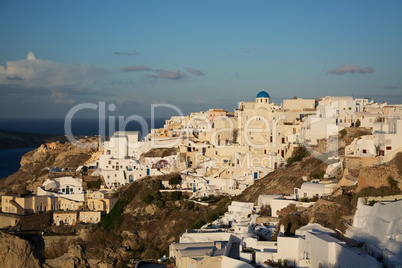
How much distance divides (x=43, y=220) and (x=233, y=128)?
15.6 m

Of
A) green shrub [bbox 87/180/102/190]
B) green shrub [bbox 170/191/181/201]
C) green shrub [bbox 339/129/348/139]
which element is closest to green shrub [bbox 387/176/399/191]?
green shrub [bbox 339/129/348/139]

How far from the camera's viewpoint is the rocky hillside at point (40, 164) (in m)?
37.8

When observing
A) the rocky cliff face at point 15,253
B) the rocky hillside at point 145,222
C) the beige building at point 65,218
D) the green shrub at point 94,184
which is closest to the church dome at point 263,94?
the rocky hillside at point 145,222

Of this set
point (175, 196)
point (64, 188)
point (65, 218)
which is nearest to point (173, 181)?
point (175, 196)

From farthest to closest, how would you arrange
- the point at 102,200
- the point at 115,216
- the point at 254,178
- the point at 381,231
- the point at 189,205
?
the point at 102,200
the point at 115,216
the point at 254,178
the point at 189,205
the point at 381,231

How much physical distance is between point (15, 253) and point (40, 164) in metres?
18.2

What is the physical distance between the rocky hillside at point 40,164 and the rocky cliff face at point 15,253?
8108 millimetres

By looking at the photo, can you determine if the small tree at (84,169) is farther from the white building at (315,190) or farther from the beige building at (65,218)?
the white building at (315,190)

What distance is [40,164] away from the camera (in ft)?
151

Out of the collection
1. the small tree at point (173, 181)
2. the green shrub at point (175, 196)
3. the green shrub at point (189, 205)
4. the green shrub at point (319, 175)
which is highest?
the green shrub at point (319, 175)

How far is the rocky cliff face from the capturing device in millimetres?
28188

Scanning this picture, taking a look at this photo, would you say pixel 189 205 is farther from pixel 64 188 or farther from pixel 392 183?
pixel 392 183

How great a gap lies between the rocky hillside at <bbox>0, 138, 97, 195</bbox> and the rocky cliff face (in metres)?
8.11

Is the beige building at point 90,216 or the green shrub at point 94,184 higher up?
the green shrub at point 94,184
